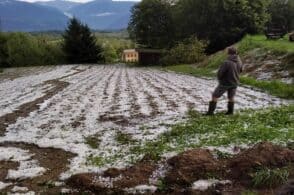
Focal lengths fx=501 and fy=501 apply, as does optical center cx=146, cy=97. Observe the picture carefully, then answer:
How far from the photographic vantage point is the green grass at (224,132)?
46.3 feet

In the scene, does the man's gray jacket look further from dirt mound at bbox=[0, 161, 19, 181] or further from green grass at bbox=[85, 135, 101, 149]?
A: dirt mound at bbox=[0, 161, 19, 181]

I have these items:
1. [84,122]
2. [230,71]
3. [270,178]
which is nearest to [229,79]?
[230,71]

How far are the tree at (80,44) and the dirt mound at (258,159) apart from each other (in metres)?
82.8

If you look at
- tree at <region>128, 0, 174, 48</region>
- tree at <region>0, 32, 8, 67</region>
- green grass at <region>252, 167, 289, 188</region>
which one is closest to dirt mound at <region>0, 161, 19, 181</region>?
green grass at <region>252, 167, 289, 188</region>

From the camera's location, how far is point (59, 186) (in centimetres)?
1162

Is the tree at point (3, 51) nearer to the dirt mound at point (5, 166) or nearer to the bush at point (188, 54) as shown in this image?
the bush at point (188, 54)

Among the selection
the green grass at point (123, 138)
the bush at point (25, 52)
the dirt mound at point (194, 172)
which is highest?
the dirt mound at point (194, 172)

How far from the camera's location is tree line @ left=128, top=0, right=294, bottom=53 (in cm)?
7969

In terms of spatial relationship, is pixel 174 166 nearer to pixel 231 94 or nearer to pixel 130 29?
pixel 231 94

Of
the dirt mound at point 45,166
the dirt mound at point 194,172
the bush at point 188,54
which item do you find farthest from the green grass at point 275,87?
the bush at point 188,54

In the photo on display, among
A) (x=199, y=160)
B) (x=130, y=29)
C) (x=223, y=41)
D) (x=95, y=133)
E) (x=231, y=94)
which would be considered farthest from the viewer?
(x=130, y=29)

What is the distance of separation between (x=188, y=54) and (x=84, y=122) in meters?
49.6

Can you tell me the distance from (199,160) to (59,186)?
342 cm

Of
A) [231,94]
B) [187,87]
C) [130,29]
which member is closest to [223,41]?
[130,29]
